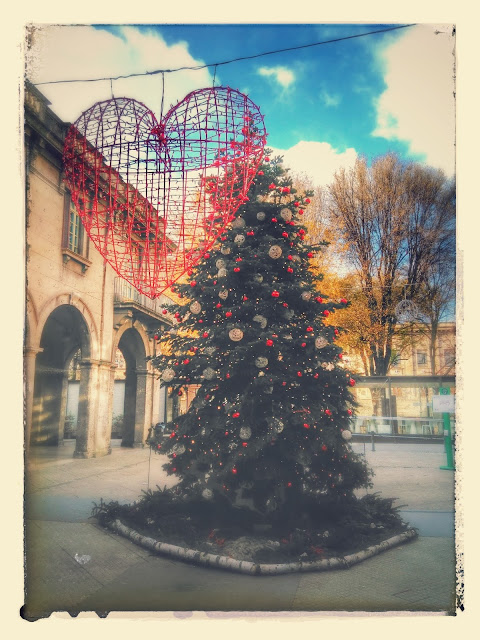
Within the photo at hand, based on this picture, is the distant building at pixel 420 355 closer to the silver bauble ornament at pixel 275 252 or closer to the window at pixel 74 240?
the silver bauble ornament at pixel 275 252

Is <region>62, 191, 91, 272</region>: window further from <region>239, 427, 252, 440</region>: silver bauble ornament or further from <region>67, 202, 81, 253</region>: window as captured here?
<region>239, 427, 252, 440</region>: silver bauble ornament

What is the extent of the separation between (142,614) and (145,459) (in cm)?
129

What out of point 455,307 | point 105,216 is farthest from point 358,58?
point 105,216

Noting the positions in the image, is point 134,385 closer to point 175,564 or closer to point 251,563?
point 175,564

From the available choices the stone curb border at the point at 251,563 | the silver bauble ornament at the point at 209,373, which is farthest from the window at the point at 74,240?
the stone curb border at the point at 251,563

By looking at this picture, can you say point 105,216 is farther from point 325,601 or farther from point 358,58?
point 325,601

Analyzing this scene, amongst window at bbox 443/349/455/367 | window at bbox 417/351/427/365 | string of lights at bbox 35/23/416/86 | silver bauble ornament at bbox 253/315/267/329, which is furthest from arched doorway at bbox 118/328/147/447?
window at bbox 443/349/455/367

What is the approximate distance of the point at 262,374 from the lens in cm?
443

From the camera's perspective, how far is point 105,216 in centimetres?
418

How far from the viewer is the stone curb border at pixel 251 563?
3.82 m

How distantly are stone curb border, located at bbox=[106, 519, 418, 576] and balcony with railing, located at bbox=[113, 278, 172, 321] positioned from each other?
6.59ft

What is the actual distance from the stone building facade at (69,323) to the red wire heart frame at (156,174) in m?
0.28

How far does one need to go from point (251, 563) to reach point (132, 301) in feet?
8.43

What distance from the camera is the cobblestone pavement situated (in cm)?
374
